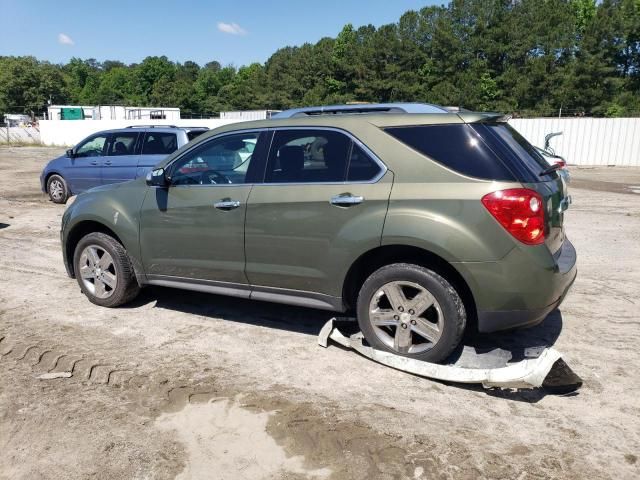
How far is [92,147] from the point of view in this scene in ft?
40.0

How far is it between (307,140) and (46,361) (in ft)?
8.71

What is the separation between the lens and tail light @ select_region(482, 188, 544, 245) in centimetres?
366

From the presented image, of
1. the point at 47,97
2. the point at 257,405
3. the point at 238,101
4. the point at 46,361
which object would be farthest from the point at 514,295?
the point at 47,97

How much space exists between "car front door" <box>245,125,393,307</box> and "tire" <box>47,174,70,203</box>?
974 cm

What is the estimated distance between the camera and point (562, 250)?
4199mm

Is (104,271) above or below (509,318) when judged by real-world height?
below

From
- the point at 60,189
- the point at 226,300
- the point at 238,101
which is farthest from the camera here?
the point at 238,101

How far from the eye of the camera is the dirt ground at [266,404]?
3027 millimetres

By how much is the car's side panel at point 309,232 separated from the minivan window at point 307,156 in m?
0.08

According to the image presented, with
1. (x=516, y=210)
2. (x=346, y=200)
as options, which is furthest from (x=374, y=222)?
(x=516, y=210)

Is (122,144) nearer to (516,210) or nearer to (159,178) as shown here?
(159,178)

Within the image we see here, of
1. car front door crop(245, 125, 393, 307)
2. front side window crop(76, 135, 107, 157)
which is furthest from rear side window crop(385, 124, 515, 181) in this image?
front side window crop(76, 135, 107, 157)

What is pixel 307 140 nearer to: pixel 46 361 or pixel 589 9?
pixel 46 361

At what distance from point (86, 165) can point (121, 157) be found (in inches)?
54.8
